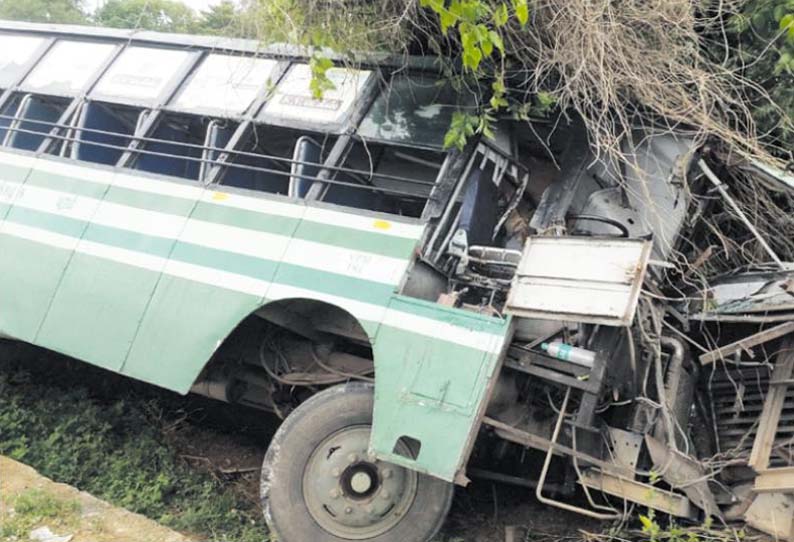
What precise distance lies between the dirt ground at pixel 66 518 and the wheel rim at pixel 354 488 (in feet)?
2.51

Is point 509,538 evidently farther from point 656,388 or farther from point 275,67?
point 275,67

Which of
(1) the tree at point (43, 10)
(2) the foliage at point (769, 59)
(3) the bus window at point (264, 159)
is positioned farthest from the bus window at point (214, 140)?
(1) the tree at point (43, 10)

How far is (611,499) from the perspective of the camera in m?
4.22

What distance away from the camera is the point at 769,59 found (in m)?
5.00

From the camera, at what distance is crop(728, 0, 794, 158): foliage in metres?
4.73

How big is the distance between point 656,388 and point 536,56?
6.65 feet

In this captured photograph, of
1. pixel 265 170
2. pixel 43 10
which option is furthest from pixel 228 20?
pixel 43 10

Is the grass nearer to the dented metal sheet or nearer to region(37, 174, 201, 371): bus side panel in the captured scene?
region(37, 174, 201, 371): bus side panel

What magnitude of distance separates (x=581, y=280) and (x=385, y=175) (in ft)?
5.56

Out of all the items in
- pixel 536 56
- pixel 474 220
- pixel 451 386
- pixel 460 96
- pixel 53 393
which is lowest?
pixel 53 393

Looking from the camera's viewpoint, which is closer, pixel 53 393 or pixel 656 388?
pixel 656 388

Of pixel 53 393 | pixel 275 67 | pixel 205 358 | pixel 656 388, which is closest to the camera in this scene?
pixel 656 388

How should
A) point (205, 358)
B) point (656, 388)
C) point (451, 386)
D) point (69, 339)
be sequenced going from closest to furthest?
point (451, 386)
point (656, 388)
point (205, 358)
point (69, 339)

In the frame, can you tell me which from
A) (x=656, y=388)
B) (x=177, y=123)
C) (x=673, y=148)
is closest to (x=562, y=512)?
(x=656, y=388)
